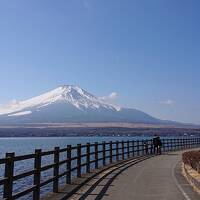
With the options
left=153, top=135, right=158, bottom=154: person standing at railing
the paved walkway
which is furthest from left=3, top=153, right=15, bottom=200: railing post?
left=153, top=135, right=158, bottom=154: person standing at railing

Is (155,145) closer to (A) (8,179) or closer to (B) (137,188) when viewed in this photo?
(B) (137,188)

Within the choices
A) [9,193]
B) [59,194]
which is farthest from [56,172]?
[9,193]

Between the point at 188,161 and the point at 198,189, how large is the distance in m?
7.14

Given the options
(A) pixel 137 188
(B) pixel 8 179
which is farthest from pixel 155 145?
(B) pixel 8 179

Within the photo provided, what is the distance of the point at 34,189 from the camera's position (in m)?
11.1

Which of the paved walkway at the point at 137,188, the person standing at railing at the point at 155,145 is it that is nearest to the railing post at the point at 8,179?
the paved walkway at the point at 137,188

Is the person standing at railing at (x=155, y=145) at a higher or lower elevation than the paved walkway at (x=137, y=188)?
higher

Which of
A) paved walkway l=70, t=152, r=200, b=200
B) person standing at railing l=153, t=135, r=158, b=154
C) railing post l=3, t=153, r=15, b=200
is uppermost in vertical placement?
person standing at railing l=153, t=135, r=158, b=154

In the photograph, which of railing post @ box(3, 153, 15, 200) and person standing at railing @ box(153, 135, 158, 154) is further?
person standing at railing @ box(153, 135, 158, 154)

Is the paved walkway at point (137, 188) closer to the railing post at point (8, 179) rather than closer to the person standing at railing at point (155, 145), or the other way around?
the railing post at point (8, 179)

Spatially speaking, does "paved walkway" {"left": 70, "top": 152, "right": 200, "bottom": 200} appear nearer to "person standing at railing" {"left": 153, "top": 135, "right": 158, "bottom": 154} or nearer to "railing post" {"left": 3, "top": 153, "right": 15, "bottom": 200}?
"railing post" {"left": 3, "top": 153, "right": 15, "bottom": 200}

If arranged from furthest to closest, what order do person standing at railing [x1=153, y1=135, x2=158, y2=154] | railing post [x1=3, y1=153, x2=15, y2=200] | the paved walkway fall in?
person standing at railing [x1=153, y1=135, x2=158, y2=154] < the paved walkway < railing post [x1=3, y1=153, x2=15, y2=200]

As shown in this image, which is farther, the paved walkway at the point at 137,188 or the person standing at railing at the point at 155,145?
the person standing at railing at the point at 155,145

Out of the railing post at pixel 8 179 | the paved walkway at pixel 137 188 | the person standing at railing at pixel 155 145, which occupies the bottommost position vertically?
the paved walkway at pixel 137 188
